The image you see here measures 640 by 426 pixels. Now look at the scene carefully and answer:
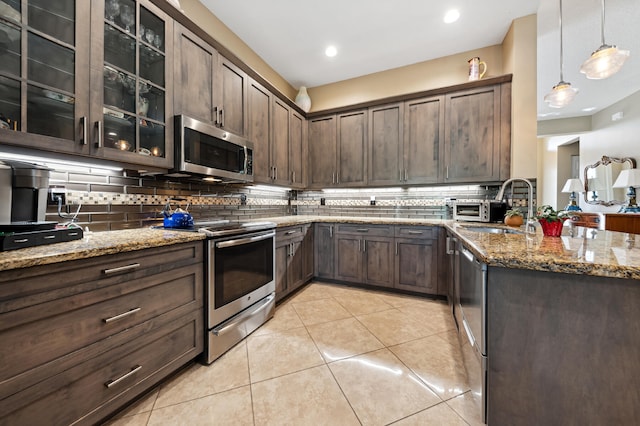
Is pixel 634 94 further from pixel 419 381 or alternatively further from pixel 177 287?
pixel 177 287

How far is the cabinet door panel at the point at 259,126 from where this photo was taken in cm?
267

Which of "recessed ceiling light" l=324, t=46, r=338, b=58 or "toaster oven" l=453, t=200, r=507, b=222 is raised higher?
"recessed ceiling light" l=324, t=46, r=338, b=58

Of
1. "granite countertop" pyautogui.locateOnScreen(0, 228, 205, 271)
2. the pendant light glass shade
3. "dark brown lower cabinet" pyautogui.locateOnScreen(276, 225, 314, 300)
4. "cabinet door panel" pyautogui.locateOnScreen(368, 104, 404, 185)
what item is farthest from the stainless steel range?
the pendant light glass shade

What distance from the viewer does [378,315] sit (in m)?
2.35

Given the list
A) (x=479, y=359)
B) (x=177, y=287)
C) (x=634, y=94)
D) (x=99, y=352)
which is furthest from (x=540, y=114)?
(x=99, y=352)

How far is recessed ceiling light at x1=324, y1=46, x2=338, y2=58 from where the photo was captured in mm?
3037

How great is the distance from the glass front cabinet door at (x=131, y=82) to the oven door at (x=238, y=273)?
0.78 metres

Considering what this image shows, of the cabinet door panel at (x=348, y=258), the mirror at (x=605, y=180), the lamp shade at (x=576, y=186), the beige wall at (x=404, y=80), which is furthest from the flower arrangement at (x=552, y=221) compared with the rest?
the lamp shade at (x=576, y=186)

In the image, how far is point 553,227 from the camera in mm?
1433

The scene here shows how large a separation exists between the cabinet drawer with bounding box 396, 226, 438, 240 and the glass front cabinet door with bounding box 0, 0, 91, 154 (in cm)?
273

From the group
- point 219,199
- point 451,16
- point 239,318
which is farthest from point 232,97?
point 451,16

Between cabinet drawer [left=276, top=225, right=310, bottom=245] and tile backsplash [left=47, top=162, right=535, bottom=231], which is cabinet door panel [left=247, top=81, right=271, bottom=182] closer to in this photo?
tile backsplash [left=47, top=162, right=535, bottom=231]

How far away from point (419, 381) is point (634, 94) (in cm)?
647

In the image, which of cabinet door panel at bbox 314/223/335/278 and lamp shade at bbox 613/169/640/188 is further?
lamp shade at bbox 613/169/640/188
